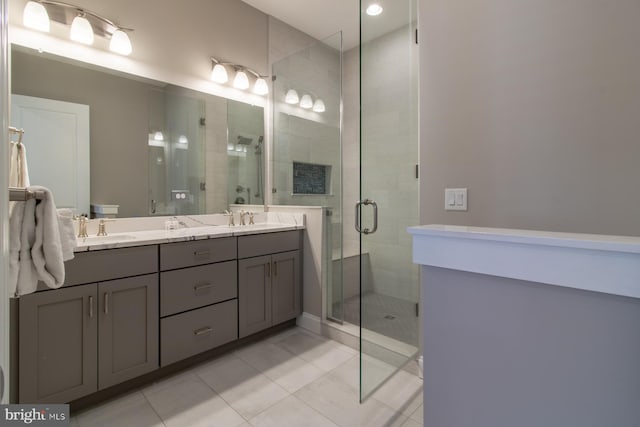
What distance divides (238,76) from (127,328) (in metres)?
2.23

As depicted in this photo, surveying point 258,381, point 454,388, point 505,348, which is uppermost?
point 505,348

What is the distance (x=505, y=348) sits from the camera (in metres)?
0.84

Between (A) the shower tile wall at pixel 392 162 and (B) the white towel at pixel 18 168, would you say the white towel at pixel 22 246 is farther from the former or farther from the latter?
(A) the shower tile wall at pixel 392 162

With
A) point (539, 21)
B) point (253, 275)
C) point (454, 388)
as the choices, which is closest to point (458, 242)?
point (454, 388)

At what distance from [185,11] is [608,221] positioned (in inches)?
120

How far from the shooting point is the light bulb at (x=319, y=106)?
2.94 meters

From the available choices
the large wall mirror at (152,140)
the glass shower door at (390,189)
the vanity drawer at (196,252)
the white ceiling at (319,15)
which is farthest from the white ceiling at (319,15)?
the vanity drawer at (196,252)

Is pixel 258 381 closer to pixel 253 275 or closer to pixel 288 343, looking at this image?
pixel 288 343

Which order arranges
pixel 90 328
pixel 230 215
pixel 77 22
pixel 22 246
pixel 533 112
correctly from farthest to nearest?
pixel 230 215
pixel 77 22
pixel 90 328
pixel 533 112
pixel 22 246

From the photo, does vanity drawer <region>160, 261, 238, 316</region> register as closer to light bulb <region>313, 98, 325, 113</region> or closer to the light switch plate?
the light switch plate

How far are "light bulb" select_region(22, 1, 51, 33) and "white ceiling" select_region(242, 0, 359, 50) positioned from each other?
1575 millimetres

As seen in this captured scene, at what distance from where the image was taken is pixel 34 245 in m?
0.99

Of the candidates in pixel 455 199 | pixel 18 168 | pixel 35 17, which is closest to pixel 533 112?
pixel 455 199

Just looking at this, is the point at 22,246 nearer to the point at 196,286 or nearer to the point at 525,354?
the point at 196,286
